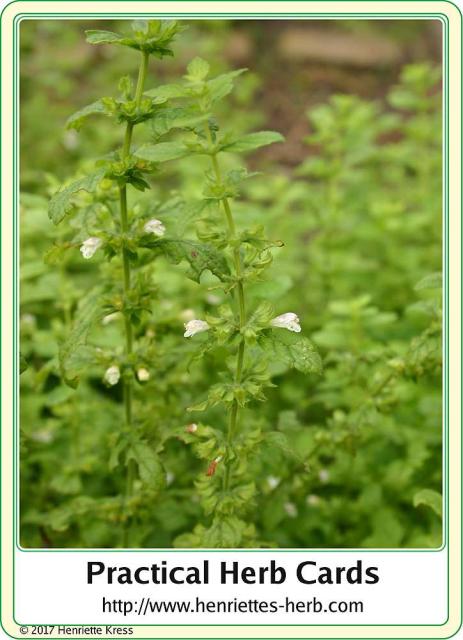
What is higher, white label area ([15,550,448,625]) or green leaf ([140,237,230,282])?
green leaf ([140,237,230,282])

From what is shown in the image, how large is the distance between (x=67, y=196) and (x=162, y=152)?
256 mm

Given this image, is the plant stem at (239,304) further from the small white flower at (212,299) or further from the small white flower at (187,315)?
the small white flower at (212,299)

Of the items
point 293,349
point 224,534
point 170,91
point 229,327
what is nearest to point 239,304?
point 229,327

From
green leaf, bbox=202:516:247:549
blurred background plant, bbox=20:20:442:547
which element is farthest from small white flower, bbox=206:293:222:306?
green leaf, bbox=202:516:247:549

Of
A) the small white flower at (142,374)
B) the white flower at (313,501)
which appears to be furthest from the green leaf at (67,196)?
the white flower at (313,501)

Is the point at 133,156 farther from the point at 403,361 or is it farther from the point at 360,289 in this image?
the point at 360,289

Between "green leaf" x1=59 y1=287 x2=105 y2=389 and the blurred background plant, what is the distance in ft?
0.59

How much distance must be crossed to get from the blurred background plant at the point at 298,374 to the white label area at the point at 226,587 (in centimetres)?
12

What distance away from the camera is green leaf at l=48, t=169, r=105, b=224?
5.89ft

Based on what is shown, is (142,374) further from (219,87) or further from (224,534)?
(219,87)

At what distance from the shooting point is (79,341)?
197 centimetres

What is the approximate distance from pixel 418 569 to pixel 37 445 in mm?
1309

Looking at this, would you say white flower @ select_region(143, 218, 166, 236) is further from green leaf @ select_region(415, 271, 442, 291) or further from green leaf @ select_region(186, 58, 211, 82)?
green leaf @ select_region(415, 271, 442, 291)

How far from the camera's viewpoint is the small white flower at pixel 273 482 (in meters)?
2.61
